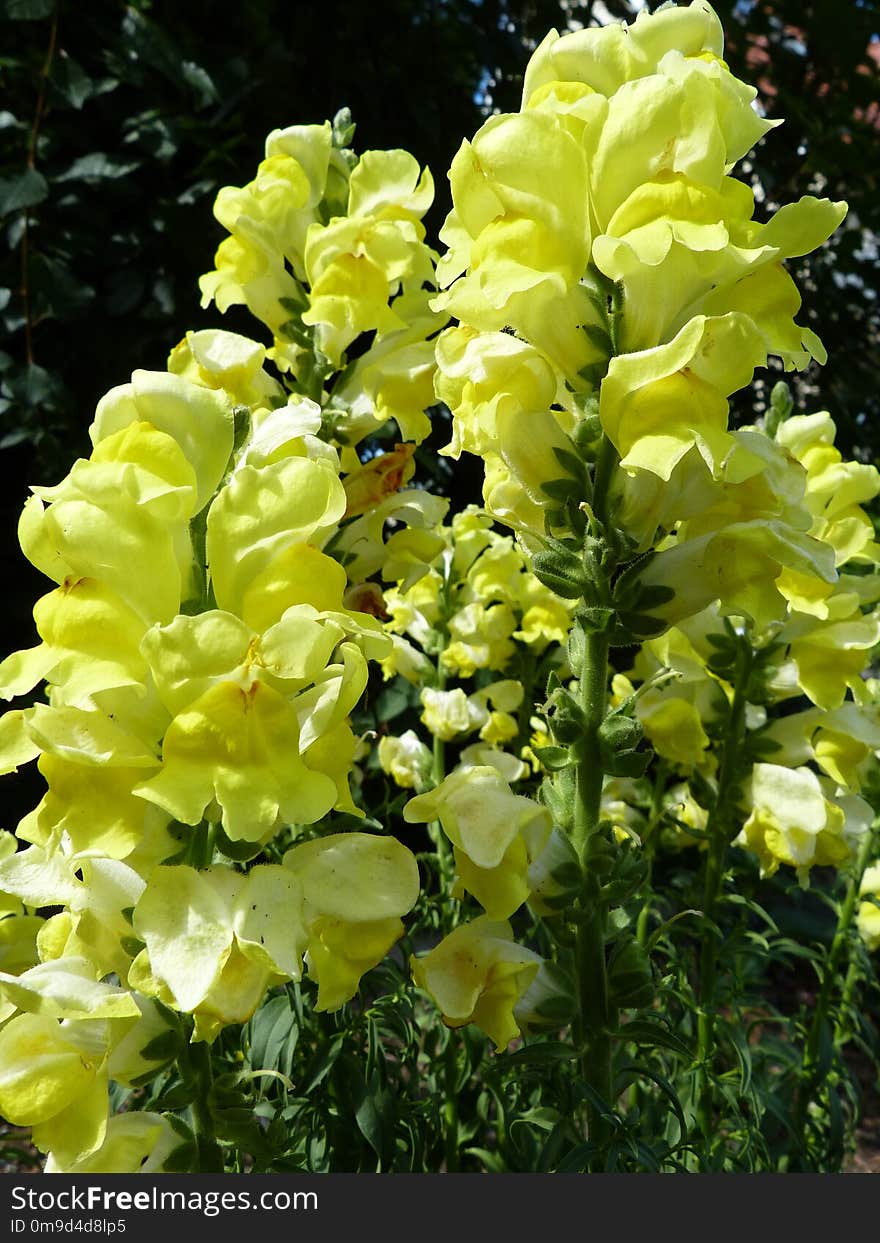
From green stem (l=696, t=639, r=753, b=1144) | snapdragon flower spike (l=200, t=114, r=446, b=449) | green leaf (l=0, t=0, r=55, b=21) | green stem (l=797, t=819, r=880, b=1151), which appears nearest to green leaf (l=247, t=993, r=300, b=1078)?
green stem (l=696, t=639, r=753, b=1144)

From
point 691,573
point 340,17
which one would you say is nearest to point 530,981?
point 691,573

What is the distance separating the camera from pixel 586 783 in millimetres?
985

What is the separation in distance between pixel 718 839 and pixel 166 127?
2051 millimetres

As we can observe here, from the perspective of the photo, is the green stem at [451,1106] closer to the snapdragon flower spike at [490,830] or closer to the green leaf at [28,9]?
the snapdragon flower spike at [490,830]

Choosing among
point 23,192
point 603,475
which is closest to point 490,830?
point 603,475

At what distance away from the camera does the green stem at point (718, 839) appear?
4.77 ft

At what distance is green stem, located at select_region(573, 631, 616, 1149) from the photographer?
0.97 metres

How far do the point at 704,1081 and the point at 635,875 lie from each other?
706mm

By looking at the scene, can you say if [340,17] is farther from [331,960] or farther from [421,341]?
[331,960]

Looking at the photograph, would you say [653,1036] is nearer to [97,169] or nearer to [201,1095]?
[201,1095]

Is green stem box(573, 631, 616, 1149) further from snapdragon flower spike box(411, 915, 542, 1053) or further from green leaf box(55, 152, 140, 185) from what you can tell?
green leaf box(55, 152, 140, 185)

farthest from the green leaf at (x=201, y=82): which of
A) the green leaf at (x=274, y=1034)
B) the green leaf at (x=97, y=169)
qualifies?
the green leaf at (x=274, y=1034)

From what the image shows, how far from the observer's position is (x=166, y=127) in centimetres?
256

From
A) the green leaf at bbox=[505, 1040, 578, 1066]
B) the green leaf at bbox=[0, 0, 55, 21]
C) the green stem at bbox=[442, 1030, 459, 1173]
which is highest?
the green leaf at bbox=[0, 0, 55, 21]
